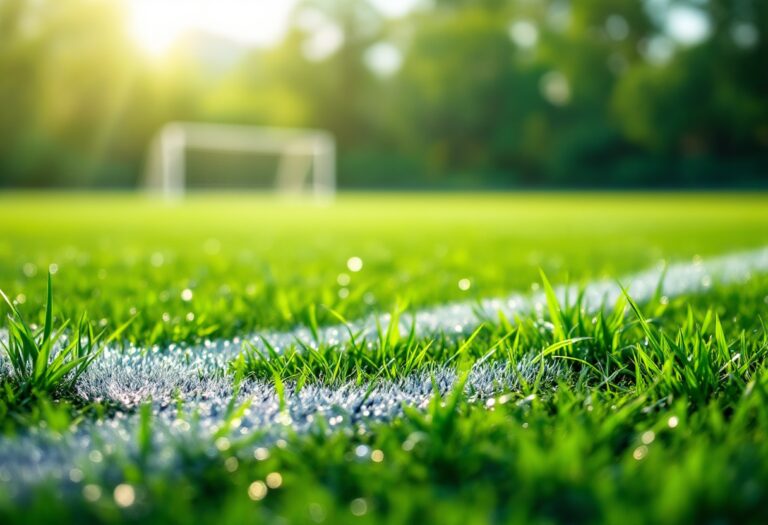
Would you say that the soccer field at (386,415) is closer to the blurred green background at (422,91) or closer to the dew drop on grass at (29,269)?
the dew drop on grass at (29,269)

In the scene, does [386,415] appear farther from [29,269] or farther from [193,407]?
[29,269]

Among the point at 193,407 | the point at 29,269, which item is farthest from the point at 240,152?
the point at 193,407

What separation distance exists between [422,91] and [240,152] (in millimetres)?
10233

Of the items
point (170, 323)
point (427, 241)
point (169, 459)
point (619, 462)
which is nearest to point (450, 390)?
point (619, 462)

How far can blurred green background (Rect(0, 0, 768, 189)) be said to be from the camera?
28.1 metres

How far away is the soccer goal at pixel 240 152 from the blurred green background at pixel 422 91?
81 cm

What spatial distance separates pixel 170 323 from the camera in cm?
178

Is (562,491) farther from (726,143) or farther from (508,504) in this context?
(726,143)

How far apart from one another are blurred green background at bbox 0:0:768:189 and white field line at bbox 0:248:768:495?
79.2 ft

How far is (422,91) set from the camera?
3159 cm

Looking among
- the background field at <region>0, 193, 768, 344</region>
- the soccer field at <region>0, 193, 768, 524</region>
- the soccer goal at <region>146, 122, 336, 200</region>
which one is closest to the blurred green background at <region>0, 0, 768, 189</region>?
the soccer goal at <region>146, 122, 336, 200</region>

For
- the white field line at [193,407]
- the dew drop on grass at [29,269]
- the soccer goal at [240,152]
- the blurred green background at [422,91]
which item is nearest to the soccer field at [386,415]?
the white field line at [193,407]

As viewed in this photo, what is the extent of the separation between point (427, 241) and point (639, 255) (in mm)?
1666

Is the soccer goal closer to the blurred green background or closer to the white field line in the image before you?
the blurred green background
